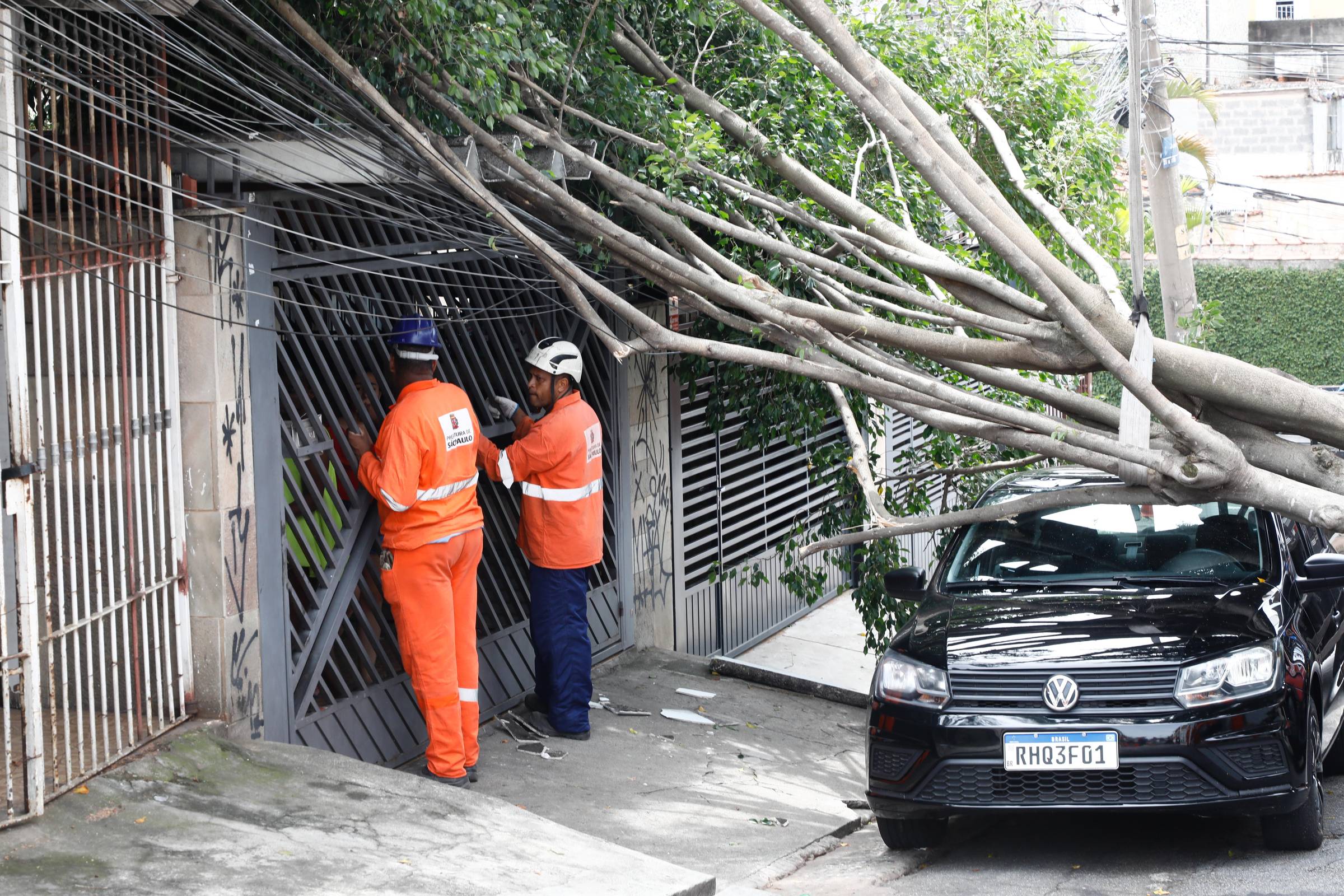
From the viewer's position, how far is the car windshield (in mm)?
6762

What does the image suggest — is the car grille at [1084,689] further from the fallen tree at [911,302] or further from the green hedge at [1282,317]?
the green hedge at [1282,317]

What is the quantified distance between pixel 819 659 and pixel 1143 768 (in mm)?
5550

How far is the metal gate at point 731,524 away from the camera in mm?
10297

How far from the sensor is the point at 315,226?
657 cm

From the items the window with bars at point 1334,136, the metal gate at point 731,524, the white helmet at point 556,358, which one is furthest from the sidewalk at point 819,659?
the window with bars at point 1334,136

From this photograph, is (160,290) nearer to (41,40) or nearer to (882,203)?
(41,40)

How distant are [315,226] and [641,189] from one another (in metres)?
1.52

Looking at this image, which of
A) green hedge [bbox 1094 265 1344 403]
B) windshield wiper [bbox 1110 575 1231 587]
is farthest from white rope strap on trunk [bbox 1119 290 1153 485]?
green hedge [bbox 1094 265 1344 403]

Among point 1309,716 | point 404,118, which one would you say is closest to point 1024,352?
point 1309,716

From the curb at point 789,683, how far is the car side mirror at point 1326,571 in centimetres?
339

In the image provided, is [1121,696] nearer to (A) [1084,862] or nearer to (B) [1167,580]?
(A) [1084,862]

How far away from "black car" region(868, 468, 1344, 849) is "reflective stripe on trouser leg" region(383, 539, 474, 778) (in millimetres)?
1933

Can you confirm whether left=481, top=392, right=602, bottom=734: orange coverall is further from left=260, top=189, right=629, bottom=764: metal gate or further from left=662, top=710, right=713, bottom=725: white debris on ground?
left=662, top=710, right=713, bottom=725: white debris on ground

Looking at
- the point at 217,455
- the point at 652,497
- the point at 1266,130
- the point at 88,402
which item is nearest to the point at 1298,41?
the point at 1266,130
